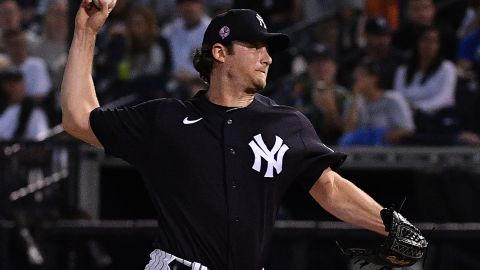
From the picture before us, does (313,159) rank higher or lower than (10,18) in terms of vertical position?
higher

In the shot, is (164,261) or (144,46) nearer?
(164,261)

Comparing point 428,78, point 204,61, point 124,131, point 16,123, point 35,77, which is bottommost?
point 16,123

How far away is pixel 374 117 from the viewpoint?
8.80 m

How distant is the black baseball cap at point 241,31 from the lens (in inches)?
156

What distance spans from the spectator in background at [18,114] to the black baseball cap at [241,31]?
5501 mm

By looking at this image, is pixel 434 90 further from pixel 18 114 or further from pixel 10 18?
pixel 10 18

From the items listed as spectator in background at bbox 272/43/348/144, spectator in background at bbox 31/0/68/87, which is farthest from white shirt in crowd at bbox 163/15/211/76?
spectator in background at bbox 31/0/68/87

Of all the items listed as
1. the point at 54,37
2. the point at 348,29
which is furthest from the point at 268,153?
the point at 54,37

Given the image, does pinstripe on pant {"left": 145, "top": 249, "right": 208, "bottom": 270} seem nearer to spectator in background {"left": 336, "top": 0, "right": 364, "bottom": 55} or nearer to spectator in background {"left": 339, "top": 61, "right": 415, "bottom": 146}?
spectator in background {"left": 339, "top": 61, "right": 415, "bottom": 146}

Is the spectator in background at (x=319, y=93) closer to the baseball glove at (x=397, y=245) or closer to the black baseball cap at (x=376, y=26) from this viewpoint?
the black baseball cap at (x=376, y=26)

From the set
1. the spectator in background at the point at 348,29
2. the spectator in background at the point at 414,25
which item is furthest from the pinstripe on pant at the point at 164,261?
the spectator in background at the point at 348,29

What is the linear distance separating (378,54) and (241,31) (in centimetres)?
575

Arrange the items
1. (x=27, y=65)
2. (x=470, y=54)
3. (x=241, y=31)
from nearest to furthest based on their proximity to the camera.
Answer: (x=241, y=31) < (x=470, y=54) < (x=27, y=65)

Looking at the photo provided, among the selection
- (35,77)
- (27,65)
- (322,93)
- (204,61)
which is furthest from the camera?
(27,65)
